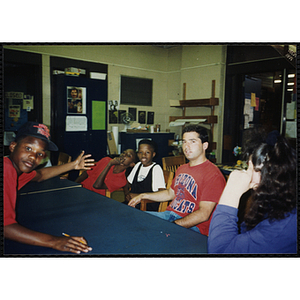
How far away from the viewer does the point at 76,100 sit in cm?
228

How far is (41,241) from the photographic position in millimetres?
1592

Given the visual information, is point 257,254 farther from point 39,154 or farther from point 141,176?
point 39,154

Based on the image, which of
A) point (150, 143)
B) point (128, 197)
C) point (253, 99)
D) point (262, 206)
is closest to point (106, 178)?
point (128, 197)

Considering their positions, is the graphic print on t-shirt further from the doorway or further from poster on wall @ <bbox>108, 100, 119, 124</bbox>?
poster on wall @ <bbox>108, 100, 119, 124</bbox>

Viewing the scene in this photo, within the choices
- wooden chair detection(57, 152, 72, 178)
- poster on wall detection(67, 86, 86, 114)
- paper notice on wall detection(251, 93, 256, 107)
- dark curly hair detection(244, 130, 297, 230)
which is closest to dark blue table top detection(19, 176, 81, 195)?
wooden chair detection(57, 152, 72, 178)

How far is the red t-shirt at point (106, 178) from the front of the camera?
7.35 feet

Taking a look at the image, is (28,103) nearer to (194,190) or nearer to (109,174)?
(109,174)

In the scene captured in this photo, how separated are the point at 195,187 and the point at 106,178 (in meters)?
0.78

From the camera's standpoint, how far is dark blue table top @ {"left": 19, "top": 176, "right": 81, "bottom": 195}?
2.10m

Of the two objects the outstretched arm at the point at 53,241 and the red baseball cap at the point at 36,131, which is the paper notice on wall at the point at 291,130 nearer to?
the outstretched arm at the point at 53,241

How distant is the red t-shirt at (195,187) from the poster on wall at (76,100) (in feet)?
3.26

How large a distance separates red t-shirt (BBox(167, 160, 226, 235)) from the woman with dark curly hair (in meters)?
0.17

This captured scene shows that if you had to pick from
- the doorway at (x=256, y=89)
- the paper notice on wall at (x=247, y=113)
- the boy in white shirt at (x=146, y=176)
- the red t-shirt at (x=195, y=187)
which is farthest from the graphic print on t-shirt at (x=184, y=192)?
the paper notice on wall at (x=247, y=113)

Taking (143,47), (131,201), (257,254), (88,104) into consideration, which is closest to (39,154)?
(88,104)
